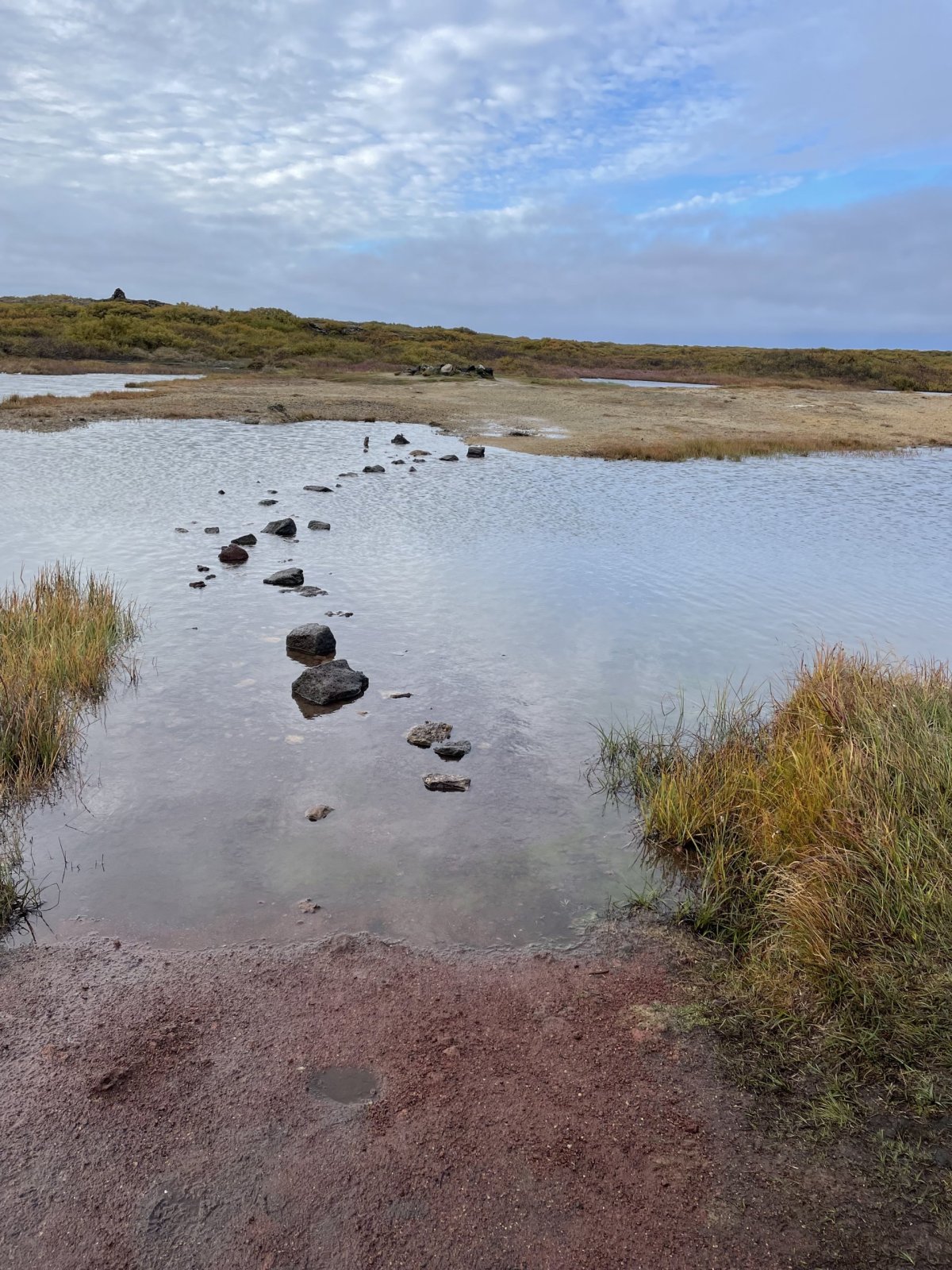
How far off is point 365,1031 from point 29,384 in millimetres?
48383

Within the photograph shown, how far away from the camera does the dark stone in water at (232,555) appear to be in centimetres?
1611

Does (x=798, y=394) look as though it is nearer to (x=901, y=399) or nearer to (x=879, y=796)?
(x=901, y=399)

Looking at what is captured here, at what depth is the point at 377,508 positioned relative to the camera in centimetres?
2153

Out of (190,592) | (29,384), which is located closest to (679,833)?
(190,592)

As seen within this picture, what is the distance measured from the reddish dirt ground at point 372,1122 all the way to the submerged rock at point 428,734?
3330 millimetres

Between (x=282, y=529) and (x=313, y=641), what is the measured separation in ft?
24.1

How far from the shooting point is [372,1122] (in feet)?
15.2

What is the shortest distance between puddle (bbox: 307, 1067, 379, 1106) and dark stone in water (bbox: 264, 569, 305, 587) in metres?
10.7

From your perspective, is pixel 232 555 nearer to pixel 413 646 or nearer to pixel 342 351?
pixel 413 646

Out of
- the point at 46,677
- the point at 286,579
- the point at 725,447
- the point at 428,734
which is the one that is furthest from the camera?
the point at 725,447

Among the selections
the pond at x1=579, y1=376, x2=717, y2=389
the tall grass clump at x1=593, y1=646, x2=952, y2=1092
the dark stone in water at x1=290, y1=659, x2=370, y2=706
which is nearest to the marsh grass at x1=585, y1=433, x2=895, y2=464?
the dark stone in water at x1=290, y1=659, x2=370, y2=706

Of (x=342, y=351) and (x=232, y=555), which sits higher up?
(x=342, y=351)

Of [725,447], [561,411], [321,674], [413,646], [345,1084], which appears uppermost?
[561,411]

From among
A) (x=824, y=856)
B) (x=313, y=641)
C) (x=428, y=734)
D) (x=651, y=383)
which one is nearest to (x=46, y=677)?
(x=313, y=641)
